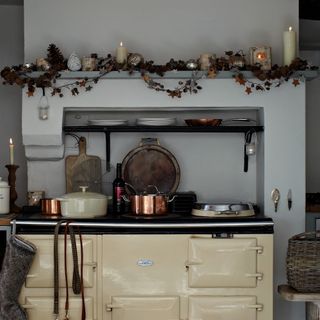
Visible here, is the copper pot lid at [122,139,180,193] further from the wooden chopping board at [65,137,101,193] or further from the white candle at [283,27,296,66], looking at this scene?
the white candle at [283,27,296,66]

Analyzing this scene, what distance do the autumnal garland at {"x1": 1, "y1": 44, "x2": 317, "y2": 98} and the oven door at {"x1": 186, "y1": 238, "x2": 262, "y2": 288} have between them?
1.04m

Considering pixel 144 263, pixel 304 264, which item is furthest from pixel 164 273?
pixel 304 264

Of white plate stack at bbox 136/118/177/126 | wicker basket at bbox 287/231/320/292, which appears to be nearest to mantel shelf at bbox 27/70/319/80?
white plate stack at bbox 136/118/177/126

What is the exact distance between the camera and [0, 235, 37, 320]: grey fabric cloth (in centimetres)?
391

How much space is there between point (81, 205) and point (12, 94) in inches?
51.1

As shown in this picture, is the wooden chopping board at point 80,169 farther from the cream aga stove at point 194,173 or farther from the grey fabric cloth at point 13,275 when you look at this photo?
the grey fabric cloth at point 13,275

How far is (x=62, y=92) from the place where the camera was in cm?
449

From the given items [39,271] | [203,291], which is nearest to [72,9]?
[39,271]

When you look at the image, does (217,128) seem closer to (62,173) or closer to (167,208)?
(167,208)

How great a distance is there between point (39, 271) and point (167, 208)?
3.07ft

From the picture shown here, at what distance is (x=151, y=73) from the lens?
14.4 feet

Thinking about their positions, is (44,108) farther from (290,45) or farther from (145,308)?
(290,45)

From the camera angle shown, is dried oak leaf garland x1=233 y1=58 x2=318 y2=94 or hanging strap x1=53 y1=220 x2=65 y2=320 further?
dried oak leaf garland x1=233 y1=58 x2=318 y2=94

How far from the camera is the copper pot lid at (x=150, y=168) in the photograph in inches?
186
